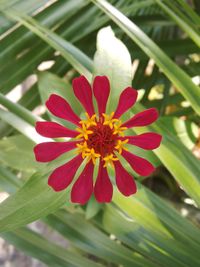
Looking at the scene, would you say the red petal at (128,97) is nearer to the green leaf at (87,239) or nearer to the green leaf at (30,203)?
the green leaf at (30,203)

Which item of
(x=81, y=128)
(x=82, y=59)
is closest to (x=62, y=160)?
(x=81, y=128)

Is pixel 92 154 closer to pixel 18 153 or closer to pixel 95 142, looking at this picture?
pixel 95 142

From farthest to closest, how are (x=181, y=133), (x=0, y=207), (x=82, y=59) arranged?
(x=181, y=133), (x=82, y=59), (x=0, y=207)

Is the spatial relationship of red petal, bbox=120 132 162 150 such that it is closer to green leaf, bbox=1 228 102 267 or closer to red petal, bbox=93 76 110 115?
red petal, bbox=93 76 110 115

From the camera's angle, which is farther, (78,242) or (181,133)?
(181,133)

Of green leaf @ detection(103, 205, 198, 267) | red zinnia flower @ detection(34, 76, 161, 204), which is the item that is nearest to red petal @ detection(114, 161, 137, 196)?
red zinnia flower @ detection(34, 76, 161, 204)

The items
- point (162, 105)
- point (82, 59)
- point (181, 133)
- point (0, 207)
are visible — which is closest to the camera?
point (0, 207)

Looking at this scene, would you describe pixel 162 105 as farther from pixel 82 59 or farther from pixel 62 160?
pixel 62 160

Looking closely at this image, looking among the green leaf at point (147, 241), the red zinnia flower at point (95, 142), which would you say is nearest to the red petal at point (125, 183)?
the red zinnia flower at point (95, 142)
